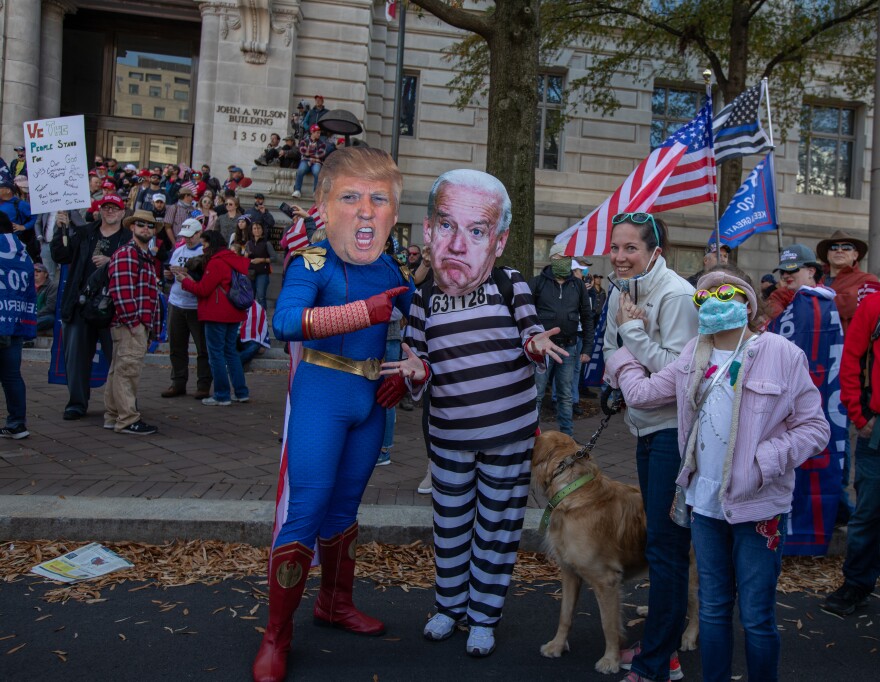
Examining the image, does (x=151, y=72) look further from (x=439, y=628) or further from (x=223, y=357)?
(x=439, y=628)

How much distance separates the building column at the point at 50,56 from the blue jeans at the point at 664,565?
20.8m

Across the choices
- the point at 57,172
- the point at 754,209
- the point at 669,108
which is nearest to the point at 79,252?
the point at 57,172

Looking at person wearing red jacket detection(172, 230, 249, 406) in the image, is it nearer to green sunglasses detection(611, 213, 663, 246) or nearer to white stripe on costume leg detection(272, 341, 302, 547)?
white stripe on costume leg detection(272, 341, 302, 547)

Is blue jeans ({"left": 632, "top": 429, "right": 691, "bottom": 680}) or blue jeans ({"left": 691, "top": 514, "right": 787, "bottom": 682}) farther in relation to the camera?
blue jeans ({"left": 632, "top": 429, "right": 691, "bottom": 680})

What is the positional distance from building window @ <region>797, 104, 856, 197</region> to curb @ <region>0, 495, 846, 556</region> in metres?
21.1

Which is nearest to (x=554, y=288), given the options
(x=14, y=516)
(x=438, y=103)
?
(x=14, y=516)

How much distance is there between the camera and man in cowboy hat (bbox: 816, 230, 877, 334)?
5641 millimetres

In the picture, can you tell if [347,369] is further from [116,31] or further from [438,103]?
[116,31]

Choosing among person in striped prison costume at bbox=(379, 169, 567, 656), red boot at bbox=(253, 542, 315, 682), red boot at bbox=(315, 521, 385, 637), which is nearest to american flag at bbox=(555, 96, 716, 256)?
person in striped prison costume at bbox=(379, 169, 567, 656)

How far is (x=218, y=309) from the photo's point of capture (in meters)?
8.35

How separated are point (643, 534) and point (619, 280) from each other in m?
1.15

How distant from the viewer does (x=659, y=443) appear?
3.07 m

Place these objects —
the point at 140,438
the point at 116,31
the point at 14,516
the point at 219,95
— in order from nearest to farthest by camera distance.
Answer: the point at 14,516
the point at 140,438
the point at 219,95
the point at 116,31

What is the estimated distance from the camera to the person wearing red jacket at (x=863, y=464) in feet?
13.2
